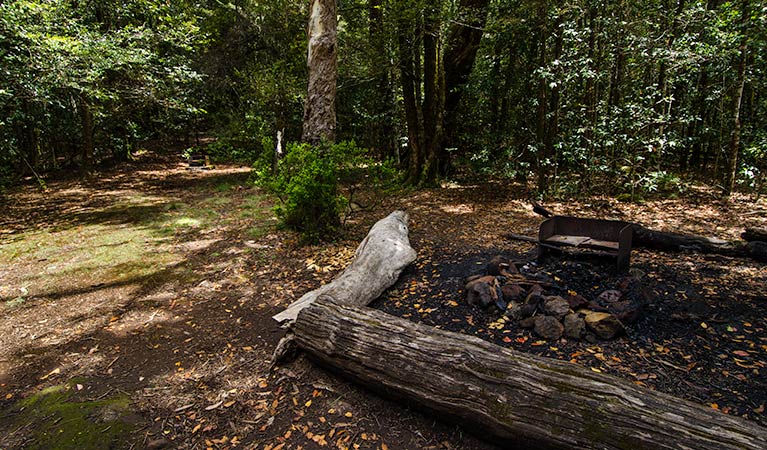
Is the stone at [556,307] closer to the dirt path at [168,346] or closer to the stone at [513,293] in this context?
the stone at [513,293]

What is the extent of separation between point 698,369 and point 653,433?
1401 millimetres

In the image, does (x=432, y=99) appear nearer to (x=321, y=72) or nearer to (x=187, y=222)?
(x=321, y=72)

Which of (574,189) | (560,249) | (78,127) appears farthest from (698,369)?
(78,127)

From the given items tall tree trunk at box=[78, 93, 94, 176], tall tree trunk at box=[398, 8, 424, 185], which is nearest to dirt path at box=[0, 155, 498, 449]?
tall tree trunk at box=[398, 8, 424, 185]

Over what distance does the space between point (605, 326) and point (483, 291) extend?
1092 mm

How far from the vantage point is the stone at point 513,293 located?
3.72m

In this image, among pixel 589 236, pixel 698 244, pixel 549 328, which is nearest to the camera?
pixel 549 328

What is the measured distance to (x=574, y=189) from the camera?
8352mm

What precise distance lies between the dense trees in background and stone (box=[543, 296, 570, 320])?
3551 mm

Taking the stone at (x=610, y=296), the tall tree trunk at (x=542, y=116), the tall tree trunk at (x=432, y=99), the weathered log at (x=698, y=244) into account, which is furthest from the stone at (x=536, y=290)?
the tall tree trunk at (x=432, y=99)

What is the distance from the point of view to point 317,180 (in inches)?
225

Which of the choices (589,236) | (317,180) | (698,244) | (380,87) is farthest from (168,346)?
(380,87)

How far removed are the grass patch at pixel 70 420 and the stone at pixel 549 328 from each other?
3.26 m

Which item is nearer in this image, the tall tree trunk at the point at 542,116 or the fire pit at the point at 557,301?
the fire pit at the point at 557,301
